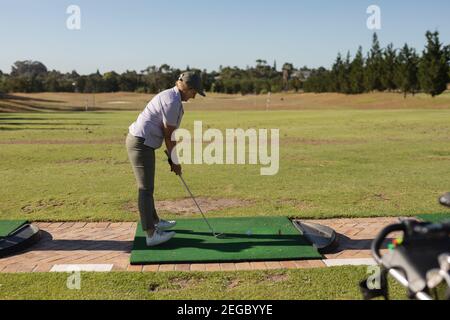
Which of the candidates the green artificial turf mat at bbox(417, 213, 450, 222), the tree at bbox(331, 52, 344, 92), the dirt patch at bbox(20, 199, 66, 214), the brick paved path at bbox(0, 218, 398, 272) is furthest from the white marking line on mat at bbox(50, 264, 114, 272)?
the tree at bbox(331, 52, 344, 92)

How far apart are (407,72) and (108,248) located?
60.7 metres

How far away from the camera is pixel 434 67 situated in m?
56.2

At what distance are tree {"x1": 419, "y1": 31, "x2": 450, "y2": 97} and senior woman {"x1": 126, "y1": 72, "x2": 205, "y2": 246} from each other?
56.2 metres

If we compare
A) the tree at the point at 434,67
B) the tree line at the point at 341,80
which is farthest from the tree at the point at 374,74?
the tree at the point at 434,67

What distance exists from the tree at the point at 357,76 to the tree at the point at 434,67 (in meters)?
16.5

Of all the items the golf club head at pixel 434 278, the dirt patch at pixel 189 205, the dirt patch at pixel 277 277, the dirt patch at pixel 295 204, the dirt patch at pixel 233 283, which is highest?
the golf club head at pixel 434 278

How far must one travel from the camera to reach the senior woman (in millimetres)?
5613

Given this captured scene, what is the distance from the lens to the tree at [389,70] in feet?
218

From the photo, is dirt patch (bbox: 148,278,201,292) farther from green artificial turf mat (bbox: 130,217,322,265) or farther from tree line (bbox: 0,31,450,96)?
tree line (bbox: 0,31,450,96)

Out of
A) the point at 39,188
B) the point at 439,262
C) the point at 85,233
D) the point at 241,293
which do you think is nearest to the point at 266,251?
the point at 241,293

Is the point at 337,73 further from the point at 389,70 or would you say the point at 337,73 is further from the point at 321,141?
the point at 321,141

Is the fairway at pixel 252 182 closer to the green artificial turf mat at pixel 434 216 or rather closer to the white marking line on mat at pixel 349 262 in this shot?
the green artificial turf mat at pixel 434 216

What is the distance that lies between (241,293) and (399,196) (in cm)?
513
